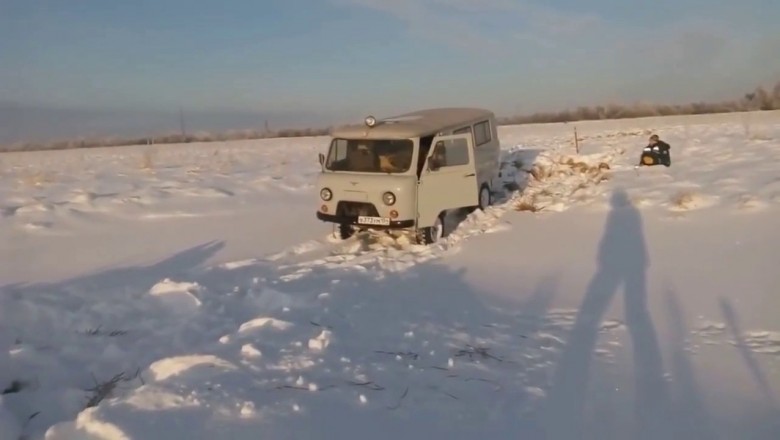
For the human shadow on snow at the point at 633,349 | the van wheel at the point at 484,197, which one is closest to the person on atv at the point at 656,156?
the van wheel at the point at 484,197

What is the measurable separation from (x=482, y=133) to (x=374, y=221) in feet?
13.5

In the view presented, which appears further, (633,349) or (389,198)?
(389,198)

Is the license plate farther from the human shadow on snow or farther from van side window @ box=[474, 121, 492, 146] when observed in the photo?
van side window @ box=[474, 121, 492, 146]

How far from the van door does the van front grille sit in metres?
0.73

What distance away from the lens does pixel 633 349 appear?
5.70 metres

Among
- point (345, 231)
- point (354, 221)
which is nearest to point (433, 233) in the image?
point (354, 221)

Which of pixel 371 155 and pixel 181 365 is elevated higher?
pixel 371 155

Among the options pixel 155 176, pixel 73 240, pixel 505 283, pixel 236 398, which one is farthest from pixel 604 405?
pixel 155 176

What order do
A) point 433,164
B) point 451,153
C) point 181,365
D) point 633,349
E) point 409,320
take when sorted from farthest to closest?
point 451,153, point 433,164, point 409,320, point 633,349, point 181,365

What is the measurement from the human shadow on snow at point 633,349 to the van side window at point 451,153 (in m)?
2.68

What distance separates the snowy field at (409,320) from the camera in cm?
435

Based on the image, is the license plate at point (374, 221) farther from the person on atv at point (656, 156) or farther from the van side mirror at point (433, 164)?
the person on atv at point (656, 156)

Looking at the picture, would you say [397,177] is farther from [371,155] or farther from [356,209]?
[356,209]

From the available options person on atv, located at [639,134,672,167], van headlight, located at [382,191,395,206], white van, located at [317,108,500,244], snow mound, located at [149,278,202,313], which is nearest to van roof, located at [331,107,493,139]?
white van, located at [317,108,500,244]
